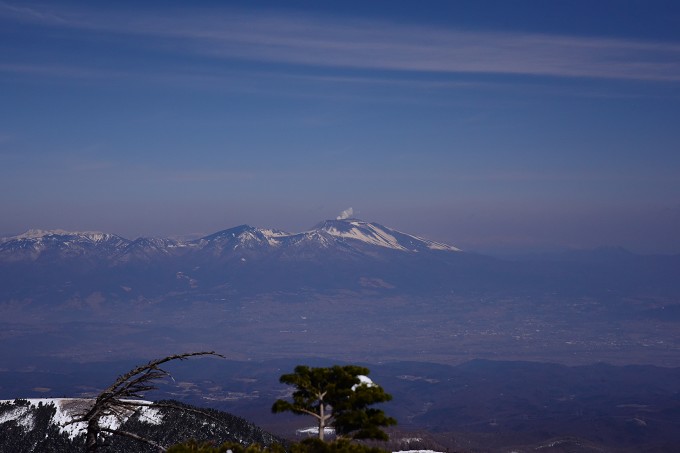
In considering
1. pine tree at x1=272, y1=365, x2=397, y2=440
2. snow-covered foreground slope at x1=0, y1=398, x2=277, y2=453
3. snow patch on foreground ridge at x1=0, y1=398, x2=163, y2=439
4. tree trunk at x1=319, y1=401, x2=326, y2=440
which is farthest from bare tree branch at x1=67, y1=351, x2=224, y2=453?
snow patch on foreground ridge at x1=0, y1=398, x2=163, y2=439

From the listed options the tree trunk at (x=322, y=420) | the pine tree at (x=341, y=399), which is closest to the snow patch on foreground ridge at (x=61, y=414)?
the pine tree at (x=341, y=399)

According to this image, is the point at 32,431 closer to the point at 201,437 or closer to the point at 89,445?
the point at 201,437

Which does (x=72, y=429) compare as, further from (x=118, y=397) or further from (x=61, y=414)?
(x=118, y=397)

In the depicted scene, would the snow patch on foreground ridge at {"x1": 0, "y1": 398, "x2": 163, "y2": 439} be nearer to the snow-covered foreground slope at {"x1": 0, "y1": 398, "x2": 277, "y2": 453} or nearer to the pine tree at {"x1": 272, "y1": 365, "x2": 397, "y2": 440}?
the snow-covered foreground slope at {"x1": 0, "y1": 398, "x2": 277, "y2": 453}

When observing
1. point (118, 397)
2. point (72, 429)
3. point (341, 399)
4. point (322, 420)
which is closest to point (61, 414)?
point (72, 429)

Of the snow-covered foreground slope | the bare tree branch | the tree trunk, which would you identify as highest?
the bare tree branch

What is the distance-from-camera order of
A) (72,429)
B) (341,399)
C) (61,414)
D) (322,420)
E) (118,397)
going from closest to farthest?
(118,397)
(322,420)
(341,399)
(72,429)
(61,414)

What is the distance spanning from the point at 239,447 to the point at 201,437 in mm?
116089

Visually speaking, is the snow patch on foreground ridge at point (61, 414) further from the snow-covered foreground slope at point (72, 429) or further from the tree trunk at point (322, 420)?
the tree trunk at point (322, 420)

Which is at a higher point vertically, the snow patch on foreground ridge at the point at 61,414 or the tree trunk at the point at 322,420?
the tree trunk at the point at 322,420

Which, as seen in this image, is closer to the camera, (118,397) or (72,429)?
(118,397)

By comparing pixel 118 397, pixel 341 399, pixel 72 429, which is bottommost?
pixel 72 429

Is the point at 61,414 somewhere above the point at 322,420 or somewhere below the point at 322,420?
below

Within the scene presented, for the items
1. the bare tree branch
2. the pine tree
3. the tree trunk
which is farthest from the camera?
the pine tree
